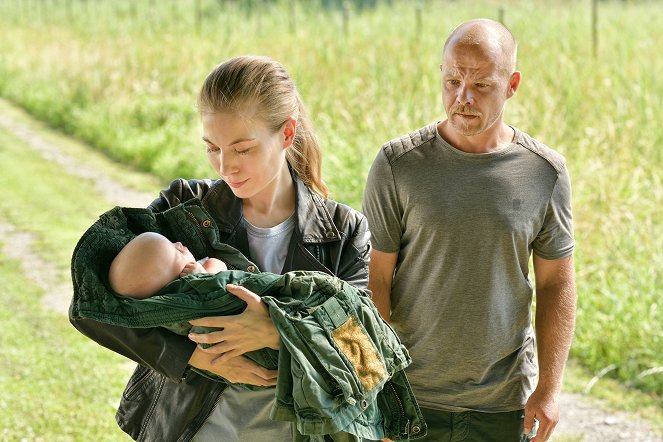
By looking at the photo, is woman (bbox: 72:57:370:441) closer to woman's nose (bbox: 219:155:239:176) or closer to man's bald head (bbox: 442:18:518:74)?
woman's nose (bbox: 219:155:239:176)

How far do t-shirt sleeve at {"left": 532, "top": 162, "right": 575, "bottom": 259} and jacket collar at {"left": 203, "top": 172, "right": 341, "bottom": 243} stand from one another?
75cm

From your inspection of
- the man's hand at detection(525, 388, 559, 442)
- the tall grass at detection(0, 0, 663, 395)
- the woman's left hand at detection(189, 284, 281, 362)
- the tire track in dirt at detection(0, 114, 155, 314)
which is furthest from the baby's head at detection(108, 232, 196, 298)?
the tire track in dirt at detection(0, 114, 155, 314)

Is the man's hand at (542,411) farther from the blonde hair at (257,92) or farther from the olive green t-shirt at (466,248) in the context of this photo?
the blonde hair at (257,92)

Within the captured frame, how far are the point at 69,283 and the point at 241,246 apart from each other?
5208 mm

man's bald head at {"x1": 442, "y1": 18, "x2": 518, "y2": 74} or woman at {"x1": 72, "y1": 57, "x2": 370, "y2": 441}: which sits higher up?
man's bald head at {"x1": 442, "y1": 18, "x2": 518, "y2": 74}

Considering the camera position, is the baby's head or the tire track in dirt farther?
the tire track in dirt

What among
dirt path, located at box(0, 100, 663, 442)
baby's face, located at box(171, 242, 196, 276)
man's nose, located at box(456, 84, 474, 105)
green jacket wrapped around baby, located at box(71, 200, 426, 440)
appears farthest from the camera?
dirt path, located at box(0, 100, 663, 442)

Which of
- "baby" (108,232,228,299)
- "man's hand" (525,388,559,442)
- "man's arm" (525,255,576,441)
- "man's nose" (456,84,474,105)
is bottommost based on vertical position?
"man's hand" (525,388,559,442)

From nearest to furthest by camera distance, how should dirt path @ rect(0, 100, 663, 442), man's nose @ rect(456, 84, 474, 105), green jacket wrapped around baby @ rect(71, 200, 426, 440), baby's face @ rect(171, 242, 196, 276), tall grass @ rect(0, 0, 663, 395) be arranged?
green jacket wrapped around baby @ rect(71, 200, 426, 440), baby's face @ rect(171, 242, 196, 276), man's nose @ rect(456, 84, 474, 105), dirt path @ rect(0, 100, 663, 442), tall grass @ rect(0, 0, 663, 395)

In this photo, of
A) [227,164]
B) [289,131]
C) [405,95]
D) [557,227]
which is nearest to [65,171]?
[405,95]

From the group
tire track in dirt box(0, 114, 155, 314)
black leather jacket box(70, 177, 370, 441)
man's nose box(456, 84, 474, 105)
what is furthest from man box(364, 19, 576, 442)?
tire track in dirt box(0, 114, 155, 314)

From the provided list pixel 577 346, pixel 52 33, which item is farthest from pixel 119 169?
pixel 52 33

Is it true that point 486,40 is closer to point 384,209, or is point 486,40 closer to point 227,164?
point 384,209

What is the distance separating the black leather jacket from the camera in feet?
7.08
